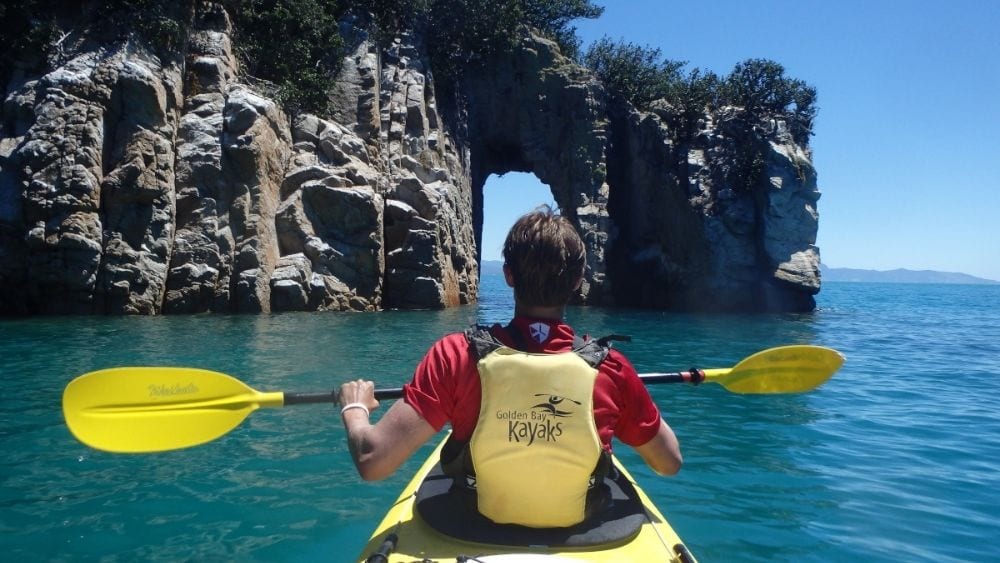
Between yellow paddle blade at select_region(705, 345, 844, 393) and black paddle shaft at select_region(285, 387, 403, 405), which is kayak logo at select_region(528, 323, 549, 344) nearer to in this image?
black paddle shaft at select_region(285, 387, 403, 405)

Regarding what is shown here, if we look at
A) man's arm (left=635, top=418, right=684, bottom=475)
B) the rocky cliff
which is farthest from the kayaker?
the rocky cliff

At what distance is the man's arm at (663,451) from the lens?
2645mm

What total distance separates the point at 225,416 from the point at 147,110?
16306mm

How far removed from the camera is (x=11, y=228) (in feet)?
51.3

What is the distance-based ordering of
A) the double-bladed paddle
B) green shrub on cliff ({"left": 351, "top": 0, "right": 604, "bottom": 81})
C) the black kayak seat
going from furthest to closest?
green shrub on cliff ({"left": 351, "top": 0, "right": 604, "bottom": 81}) → the double-bladed paddle → the black kayak seat

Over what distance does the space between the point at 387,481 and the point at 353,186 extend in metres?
16.7

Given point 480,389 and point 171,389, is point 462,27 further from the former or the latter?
point 480,389

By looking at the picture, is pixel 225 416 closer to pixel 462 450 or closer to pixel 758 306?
pixel 462 450

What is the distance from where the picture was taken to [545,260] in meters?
2.38

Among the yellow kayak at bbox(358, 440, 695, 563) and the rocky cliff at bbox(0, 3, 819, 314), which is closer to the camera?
the yellow kayak at bbox(358, 440, 695, 563)

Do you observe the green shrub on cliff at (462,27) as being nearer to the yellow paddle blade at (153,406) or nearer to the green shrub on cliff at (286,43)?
the green shrub on cliff at (286,43)

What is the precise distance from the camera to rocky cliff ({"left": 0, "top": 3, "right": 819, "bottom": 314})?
1612 centimetres

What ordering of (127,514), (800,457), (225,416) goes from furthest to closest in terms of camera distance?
(800,457), (127,514), (225,416)

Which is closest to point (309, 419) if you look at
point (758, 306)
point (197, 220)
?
point (197, 220)
